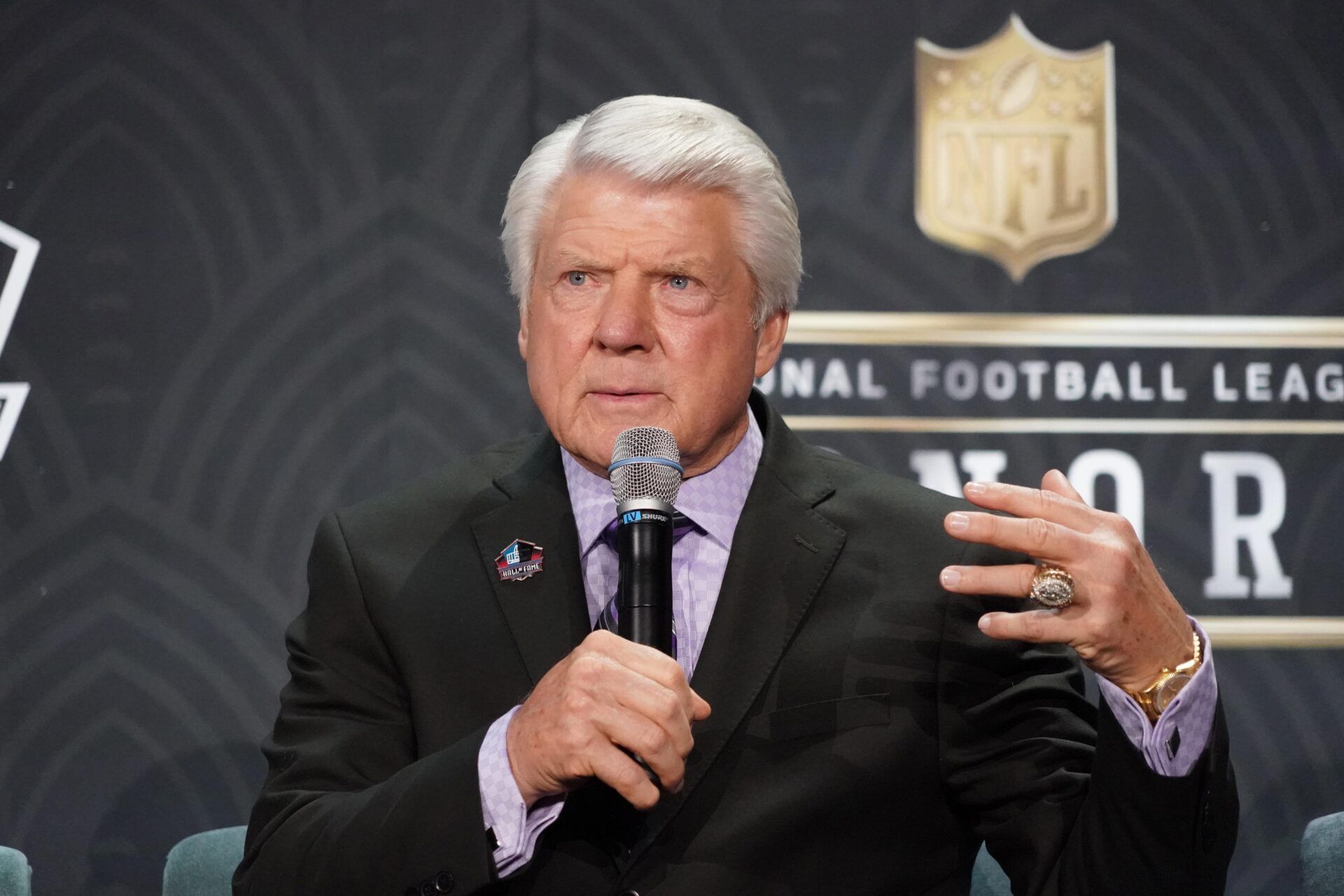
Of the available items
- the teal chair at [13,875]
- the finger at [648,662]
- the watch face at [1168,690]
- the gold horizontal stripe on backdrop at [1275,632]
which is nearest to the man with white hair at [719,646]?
the watch face at [1168,690]

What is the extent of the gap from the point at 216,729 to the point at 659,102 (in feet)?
6.13

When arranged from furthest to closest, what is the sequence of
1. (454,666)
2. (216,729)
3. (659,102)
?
(216,729), (659,102), (454,666)

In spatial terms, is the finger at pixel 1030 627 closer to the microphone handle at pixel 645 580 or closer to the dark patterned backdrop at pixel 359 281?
the microphone handle at pixel 645 580

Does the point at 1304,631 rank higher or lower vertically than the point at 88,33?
lower

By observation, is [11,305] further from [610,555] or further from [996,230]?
[996,230]

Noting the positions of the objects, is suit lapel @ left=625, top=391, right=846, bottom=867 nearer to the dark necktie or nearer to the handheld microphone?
the dark necktie

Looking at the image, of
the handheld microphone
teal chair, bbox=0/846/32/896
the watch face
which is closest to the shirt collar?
the handheld microphone

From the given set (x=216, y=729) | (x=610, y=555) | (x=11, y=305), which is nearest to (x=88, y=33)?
(x=11, y=305)

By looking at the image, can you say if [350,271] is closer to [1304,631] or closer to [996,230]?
[996,230]

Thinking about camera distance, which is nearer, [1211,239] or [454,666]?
[454,666]

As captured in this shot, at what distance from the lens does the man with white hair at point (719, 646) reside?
1480 mm

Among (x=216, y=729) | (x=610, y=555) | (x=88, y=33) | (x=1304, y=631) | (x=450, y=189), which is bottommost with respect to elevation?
(x=216, y=729)

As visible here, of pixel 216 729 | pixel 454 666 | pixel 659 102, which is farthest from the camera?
pixel 216 729

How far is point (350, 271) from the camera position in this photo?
3068 mm
